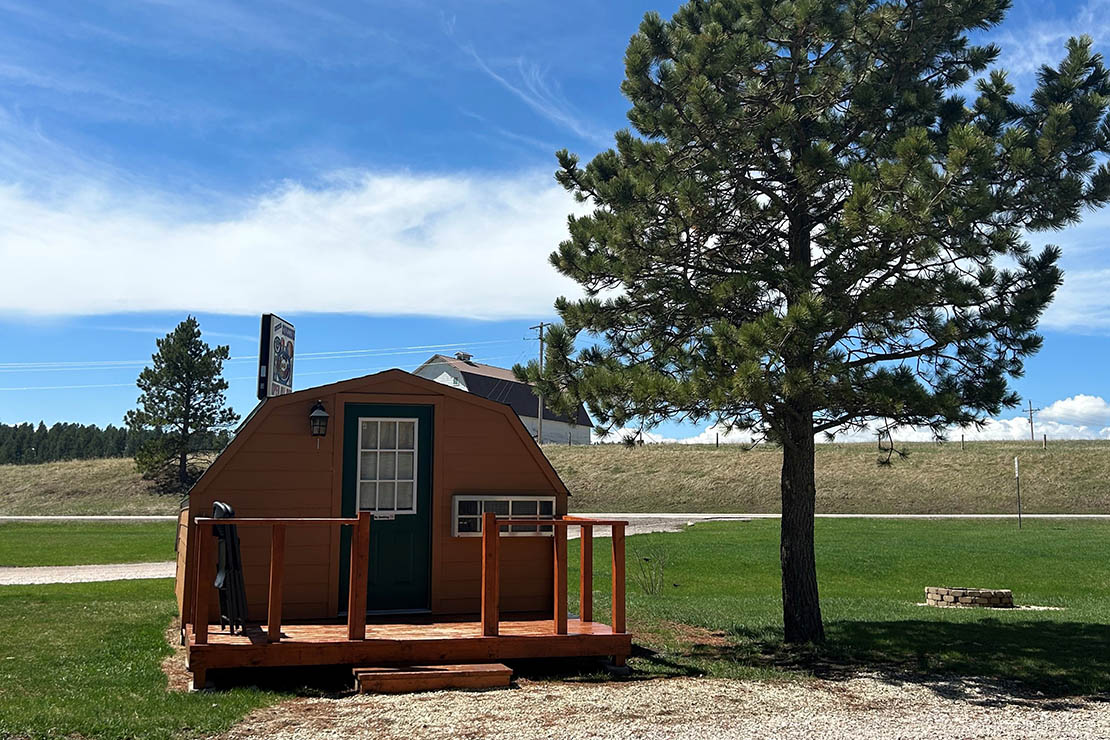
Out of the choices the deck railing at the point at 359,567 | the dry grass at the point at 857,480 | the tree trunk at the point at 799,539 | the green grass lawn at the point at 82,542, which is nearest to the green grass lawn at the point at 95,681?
the deck railing at the point at 359,567

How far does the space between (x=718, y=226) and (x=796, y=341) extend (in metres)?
2.00

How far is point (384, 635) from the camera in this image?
746 cm

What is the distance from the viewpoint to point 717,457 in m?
43.5

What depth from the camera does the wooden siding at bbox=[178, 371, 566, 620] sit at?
858 cm

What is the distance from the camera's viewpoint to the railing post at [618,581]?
7746 millimetres

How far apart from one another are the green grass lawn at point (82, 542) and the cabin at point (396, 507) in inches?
477

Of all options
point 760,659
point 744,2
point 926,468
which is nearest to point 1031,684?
point 760,659

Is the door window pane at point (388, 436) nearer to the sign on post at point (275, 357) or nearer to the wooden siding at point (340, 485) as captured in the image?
the wooden siding at point (340, 485)

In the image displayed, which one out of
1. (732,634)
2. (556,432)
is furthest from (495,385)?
(732,634)

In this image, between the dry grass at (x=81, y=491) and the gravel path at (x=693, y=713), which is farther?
the dry grass at (x=81, y=491)

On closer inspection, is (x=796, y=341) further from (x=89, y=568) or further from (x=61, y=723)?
(x=89, y=568)

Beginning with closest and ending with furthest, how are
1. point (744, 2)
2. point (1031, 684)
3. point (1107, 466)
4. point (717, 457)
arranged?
point (1031, 684)
point (744, 2)
point (1107, 466)
point (717, 457)

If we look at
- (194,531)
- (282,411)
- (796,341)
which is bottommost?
(194,531)

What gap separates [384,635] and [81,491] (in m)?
38.8
